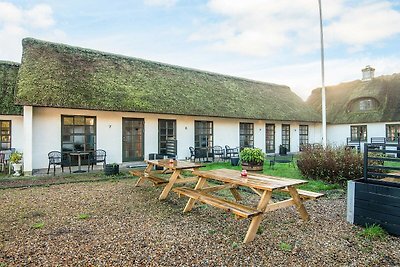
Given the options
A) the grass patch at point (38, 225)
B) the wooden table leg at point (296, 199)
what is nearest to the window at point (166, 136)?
the grass patch at point (38, 225)

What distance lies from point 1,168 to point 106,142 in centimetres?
435

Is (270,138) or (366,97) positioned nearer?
(270,138)

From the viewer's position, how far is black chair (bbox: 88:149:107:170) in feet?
33.4

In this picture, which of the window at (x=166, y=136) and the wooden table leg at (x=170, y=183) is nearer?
the wooden table leg at (x=170, y=183)

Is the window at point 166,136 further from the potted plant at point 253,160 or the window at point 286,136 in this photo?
the window at point 286,136

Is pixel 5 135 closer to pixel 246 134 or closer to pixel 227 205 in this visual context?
pixel 227 205

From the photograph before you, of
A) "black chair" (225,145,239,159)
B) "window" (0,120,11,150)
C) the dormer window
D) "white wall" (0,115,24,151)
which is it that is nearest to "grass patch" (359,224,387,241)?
"black chair" (225,145,239,159)

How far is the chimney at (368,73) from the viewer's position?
21.1 m

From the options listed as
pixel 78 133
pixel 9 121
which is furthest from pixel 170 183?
pixel 9 121

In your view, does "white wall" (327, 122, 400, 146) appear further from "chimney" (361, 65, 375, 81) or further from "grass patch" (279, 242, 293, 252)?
"grass patch" (279, 242, 293, 252)

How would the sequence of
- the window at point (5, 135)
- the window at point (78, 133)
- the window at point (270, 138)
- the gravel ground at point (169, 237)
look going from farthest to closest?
the window at point (270, 138) < the window at point (5, 135) < the window at point (78, 133) < the gravel ground at point (169, 237)

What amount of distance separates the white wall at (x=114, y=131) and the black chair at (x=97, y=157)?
28 cm

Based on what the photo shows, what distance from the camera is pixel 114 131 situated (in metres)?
11.1

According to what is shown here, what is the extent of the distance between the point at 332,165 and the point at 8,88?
14.1 meters
